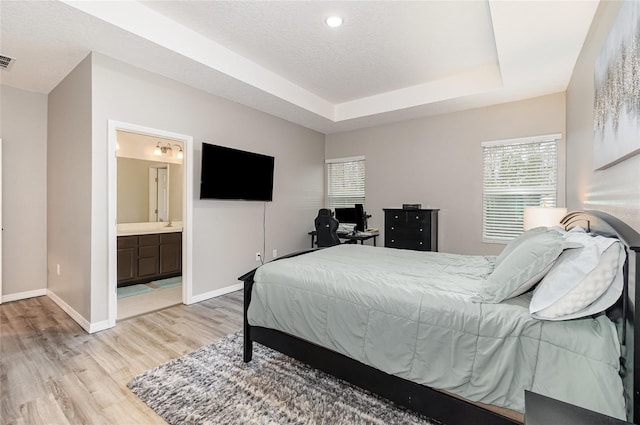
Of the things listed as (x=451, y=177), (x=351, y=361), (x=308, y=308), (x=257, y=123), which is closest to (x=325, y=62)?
(x=257, y=123)

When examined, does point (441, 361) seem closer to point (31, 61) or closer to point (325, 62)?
point (325, 62)

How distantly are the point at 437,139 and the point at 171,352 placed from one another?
447 cm

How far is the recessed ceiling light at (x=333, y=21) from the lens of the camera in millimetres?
2701

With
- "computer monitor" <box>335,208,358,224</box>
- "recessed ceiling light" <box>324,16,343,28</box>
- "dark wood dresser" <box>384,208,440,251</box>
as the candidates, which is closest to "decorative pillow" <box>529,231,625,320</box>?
"recessed ceiling light" <box>324,16,343,28</box>

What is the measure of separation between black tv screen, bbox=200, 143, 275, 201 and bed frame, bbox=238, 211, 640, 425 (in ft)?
6.49

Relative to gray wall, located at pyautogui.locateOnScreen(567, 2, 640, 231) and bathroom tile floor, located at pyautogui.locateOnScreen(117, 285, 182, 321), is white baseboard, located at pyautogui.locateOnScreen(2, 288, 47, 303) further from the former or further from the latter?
gray wall, located at pyautogui.locateOnScreen(567, 2, 640, 231)

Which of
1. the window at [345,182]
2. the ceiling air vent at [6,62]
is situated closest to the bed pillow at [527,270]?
the window at [345,182]

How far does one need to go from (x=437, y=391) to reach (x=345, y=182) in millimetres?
4527

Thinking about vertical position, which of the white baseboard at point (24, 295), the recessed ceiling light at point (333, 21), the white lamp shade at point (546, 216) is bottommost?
the white baseboard at point (24, 295)

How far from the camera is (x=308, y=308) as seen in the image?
1.96m

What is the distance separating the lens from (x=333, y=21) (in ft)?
9.00

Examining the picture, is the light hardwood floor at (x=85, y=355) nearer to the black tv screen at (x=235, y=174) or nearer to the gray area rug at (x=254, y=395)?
the gray area rug at (x=254, y=395)

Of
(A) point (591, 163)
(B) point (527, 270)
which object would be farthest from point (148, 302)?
(A) point (591, 163)

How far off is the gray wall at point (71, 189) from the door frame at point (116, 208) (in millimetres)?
162
